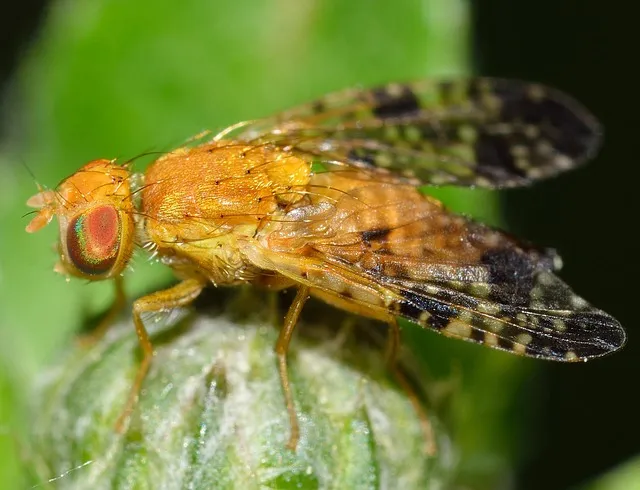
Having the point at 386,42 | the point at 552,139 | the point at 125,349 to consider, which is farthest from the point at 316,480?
the point at 386,42

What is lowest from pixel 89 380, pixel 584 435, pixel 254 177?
pixel 584 435

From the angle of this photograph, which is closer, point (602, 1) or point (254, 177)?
point (254, 177)

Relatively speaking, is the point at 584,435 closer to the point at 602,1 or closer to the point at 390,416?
the point at 390,416

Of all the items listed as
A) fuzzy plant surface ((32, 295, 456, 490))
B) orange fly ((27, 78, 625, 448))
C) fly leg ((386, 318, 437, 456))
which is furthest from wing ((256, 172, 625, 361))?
fuzzy plant surface ((32, 295, 456, 490))

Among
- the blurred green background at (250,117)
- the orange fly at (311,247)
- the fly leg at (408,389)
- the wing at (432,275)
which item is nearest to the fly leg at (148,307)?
the orange fly at (311,247)

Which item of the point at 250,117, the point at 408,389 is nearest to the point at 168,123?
the point at 250,117

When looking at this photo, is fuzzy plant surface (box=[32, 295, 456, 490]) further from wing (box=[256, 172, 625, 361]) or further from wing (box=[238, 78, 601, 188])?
wing (box=[238, 78, 601, 188])
